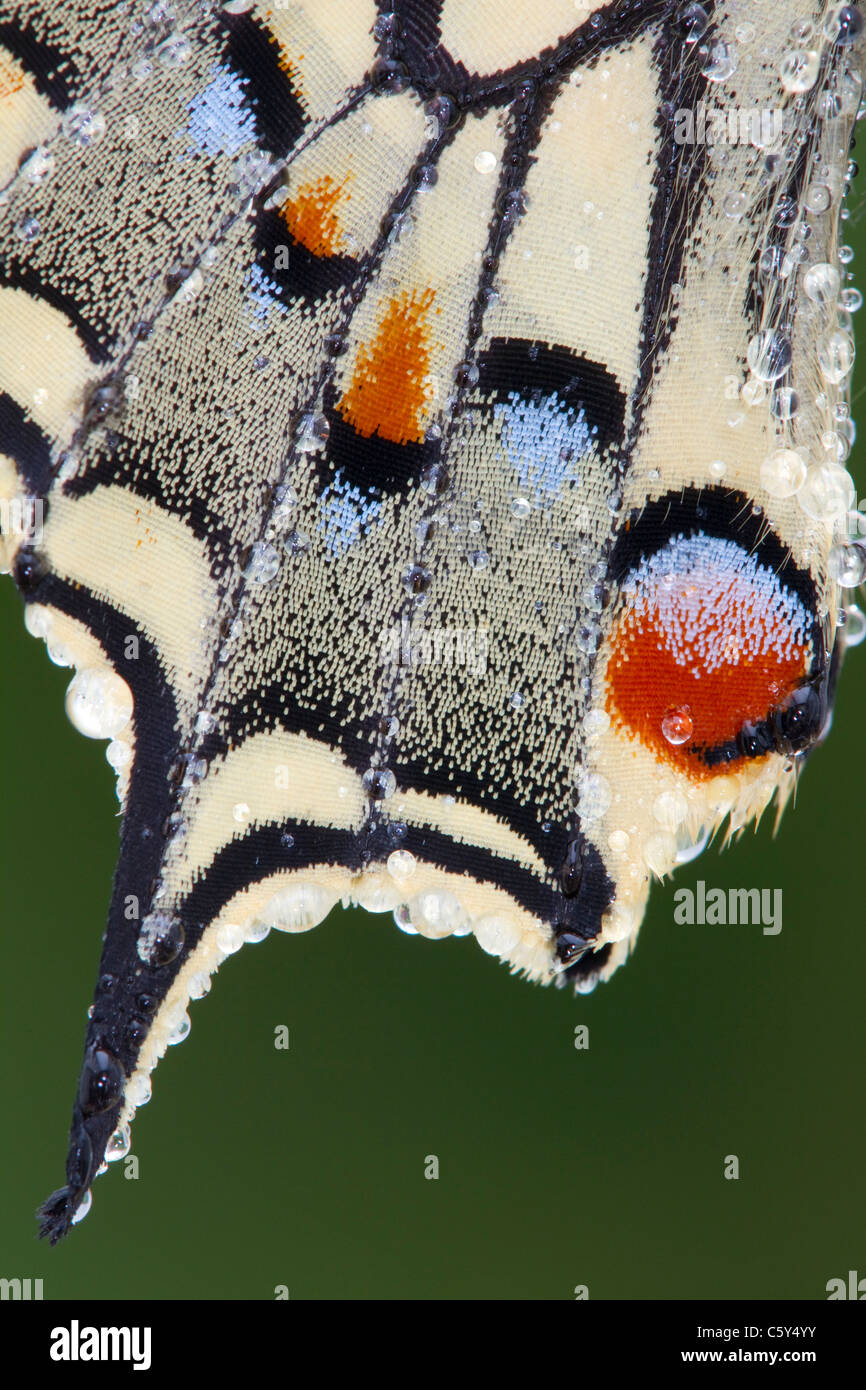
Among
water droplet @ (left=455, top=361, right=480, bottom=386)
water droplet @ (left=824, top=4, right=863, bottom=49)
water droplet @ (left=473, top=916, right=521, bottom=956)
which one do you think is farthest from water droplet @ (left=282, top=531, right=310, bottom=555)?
water droplet @ (left=824, top=4, right=863, bottom=49)

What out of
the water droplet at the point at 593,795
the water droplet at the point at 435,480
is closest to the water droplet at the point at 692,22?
the water droplet at the point at 435,480

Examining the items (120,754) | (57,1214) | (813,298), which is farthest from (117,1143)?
(813,298)

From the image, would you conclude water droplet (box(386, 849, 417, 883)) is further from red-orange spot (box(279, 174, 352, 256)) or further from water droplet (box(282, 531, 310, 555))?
red-orange spot (box(279, 174, 352, 256))

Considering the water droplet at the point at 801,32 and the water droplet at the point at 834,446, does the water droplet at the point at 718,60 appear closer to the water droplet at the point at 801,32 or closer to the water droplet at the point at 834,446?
the water droplet at the point at 801,32

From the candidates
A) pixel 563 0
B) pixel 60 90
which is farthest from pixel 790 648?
pixel 60 90

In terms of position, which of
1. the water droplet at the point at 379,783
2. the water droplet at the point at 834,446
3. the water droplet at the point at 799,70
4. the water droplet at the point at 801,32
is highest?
the water droplet at the point at 801,32

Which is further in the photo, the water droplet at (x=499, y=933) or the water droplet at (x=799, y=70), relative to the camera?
the water droplet at (x=499, y=933)
